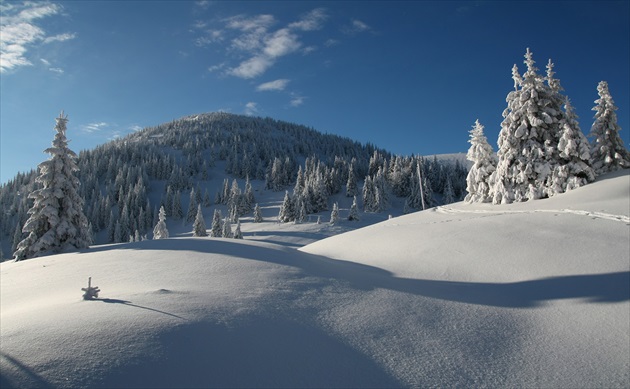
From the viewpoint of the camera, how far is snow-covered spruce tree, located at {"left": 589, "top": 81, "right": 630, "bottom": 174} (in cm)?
2242

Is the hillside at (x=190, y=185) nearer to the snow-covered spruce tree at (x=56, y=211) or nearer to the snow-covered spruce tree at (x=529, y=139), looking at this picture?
the snow-covered spruce tree at (x=529, y=139)

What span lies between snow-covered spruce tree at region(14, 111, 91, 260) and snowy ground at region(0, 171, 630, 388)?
12.3m

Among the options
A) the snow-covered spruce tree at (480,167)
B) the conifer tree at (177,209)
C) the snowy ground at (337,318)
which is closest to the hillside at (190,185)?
the conifer tree at (177,209)

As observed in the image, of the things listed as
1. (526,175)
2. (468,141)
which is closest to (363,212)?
(468,141)

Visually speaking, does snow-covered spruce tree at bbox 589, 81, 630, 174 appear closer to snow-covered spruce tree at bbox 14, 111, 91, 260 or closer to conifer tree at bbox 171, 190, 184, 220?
snow-covered spruce tree at bbox 14, 111, 91, 260

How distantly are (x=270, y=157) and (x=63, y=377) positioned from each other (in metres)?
177

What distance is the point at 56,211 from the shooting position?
75.8ft

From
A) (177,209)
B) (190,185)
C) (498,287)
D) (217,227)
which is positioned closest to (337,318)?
(498,287)

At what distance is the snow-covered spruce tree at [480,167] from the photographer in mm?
26219

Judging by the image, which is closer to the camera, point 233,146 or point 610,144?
point 610,144

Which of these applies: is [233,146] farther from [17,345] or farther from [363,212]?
[17,345]

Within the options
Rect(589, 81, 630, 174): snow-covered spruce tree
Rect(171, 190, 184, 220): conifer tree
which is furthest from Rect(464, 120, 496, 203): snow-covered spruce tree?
Rect(171, 190, 184, 220): conifer tree

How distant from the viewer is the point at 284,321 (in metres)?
6.16

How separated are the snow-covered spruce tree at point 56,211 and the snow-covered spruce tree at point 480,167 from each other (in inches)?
1119
